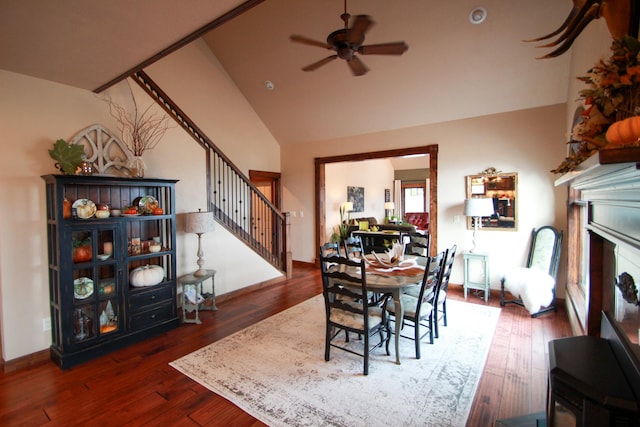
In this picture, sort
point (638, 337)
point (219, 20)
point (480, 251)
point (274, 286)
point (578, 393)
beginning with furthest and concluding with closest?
point (274, 286) → point (480, 251) → point (219, 20) → point (638, 337) → point (578, 393)

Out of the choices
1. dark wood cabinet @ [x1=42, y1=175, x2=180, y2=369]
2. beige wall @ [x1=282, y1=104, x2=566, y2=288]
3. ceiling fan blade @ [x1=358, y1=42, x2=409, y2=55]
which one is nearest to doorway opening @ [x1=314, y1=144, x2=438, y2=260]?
beige wall @ [x1=282, y1=104, x2=566, y2=288]

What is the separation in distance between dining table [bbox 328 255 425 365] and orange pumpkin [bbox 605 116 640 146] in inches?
72.2

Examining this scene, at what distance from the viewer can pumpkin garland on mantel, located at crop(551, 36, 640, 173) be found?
1.21 metres

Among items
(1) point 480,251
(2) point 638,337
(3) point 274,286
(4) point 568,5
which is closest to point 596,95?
(2) point 638,337

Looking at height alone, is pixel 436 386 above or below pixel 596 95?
below

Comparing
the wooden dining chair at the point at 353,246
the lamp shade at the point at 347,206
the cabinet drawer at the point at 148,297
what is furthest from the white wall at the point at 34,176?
the lamp shade at the point at 347,206

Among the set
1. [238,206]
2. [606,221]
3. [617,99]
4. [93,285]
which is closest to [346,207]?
[238,206]

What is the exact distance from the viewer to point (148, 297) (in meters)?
3.48

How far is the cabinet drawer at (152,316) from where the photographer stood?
3.37 meters

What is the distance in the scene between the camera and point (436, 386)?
2535 mm

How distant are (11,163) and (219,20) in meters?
2.41

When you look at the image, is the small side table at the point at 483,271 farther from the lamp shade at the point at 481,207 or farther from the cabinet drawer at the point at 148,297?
the cabinet drawer at the point at 148,297

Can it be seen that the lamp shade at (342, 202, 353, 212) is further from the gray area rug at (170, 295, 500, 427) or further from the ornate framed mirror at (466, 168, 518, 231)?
the gray area rug at (170, 295, 500, 427)

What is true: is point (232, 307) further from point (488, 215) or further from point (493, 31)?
point (493, 31)
